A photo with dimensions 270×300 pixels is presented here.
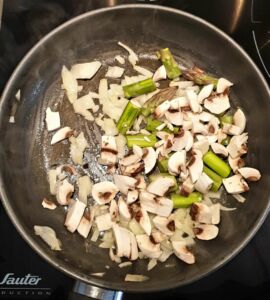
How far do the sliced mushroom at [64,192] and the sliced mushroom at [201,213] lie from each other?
0.28 m

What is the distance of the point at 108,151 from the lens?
1.07m

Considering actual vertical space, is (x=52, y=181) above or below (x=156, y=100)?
below

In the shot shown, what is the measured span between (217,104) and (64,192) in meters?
0.42

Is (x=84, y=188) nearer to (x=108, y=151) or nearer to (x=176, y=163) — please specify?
(x=108, y=151)

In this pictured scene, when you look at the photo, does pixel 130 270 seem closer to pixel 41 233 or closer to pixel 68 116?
pixel 41 233

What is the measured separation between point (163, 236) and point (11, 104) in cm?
48

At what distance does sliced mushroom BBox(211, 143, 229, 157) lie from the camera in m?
1.07

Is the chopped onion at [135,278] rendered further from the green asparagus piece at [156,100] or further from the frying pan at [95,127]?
the green asparagus piece at [156,100]

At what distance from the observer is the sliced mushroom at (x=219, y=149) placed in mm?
1074

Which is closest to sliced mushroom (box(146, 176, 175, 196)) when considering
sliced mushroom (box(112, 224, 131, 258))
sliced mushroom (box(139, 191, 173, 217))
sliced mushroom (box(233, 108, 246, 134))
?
sliced mushroom (box(139, 191, 173, 217))

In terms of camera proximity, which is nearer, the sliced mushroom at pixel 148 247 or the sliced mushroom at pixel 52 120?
the sliced mushroom at pixel 148 247

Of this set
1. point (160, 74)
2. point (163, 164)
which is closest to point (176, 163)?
point (163, 164)

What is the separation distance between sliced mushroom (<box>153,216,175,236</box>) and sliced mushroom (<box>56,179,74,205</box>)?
207 mm

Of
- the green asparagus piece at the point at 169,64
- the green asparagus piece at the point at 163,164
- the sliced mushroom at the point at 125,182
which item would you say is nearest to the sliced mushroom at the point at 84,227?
the sliced mushroom at the point at 125,182
